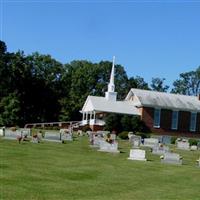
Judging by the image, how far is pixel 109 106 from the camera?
69125 mm

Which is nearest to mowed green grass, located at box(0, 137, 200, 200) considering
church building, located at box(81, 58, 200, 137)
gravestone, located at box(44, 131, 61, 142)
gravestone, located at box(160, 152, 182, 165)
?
gravestone, located at box(160, 152, 182, 165)

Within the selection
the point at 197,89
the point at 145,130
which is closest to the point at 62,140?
the point at 145,130

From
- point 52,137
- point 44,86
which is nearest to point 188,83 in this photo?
point 44,86

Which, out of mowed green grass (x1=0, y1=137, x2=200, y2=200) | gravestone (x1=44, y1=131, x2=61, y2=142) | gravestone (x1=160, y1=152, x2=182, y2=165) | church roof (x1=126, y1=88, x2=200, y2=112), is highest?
church roof (x1=126, y1=88, x2=200, y2=112)

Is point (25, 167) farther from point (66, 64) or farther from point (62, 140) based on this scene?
point (66, 64)

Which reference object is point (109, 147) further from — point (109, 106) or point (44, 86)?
point (44, 86)

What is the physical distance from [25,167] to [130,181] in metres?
4.21

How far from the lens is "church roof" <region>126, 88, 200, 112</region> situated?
228 feet

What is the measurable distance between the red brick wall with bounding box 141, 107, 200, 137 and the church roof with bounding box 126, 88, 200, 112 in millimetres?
723

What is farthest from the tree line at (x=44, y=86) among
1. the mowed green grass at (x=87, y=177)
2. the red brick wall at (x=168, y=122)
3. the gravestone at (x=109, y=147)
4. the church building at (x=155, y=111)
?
the mowed green grass at (x=87, y=177)

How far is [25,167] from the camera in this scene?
21.2 m

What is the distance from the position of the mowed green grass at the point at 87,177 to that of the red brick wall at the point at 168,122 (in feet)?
129

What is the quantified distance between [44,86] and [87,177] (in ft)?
231

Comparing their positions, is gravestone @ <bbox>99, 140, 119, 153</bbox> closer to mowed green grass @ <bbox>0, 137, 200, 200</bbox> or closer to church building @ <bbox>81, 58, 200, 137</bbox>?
mowed green grass @ <bbox>0, 137, 200, 200</bbox>
